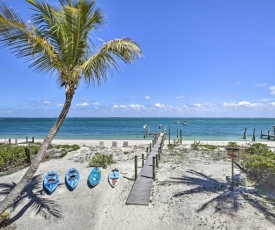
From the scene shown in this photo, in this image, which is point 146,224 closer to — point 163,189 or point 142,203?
point 142,203

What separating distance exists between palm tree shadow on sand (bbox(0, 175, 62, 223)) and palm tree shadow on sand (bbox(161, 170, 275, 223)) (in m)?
5.85

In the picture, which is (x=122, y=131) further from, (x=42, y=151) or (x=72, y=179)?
(x=42, y=151)

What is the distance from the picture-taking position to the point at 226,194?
1297 cm

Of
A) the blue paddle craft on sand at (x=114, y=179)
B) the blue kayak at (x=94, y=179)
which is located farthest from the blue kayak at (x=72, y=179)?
the blue paddle craft on sand at (x=114, y=179)

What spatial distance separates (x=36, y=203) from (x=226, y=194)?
9.24m

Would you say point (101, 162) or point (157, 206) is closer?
point (157, 206)

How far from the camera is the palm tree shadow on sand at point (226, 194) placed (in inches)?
439

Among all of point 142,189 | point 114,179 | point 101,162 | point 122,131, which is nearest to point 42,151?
point 142,189

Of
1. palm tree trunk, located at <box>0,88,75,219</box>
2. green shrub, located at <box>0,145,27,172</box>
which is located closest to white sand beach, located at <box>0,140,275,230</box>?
green shrub, located at <box>0,145,27,172</box>

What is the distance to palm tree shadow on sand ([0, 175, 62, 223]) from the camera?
36.2 feet

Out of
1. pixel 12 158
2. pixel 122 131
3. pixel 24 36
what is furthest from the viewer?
pixel 122 131

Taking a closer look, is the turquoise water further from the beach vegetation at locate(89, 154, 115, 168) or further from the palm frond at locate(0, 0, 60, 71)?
the palm frond at locate(0, 0, 60, 71)

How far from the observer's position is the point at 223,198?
12.4 meters

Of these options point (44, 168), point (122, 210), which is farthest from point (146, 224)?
point (44, 168)
